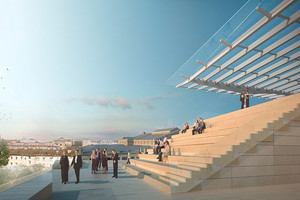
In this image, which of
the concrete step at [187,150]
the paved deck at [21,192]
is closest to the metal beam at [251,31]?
the concrete step at [187,150]

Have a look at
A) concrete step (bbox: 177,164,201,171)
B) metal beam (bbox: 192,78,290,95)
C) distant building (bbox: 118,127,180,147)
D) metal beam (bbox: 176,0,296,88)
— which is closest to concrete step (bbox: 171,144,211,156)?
concrete step (bbox: 177,164,201,171)

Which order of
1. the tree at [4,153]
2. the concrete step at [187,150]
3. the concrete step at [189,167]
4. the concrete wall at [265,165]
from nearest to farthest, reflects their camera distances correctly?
the concrete wall at [265,165] → the concrete step at [189,167] → the concrete step at [187,150] → the tree at [4,153]

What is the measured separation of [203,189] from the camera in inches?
278

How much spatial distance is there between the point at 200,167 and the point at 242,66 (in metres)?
11.8

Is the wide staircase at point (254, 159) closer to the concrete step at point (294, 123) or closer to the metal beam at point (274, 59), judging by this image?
the concrete step at point (294, 123)

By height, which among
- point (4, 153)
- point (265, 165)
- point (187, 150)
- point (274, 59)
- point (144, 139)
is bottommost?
point (4, 153)

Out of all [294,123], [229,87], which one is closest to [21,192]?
[294,123]

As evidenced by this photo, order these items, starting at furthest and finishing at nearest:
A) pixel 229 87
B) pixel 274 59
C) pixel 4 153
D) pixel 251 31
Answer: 1. pixel 4 153
2. pixel 229 87
3. pixel 274 59
4. pixel 251 31

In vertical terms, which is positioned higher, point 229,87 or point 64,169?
point 229,87

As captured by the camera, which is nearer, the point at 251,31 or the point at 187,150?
the point at 251,31

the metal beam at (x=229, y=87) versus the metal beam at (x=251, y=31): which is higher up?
the metal beam at (x=251, y=31)

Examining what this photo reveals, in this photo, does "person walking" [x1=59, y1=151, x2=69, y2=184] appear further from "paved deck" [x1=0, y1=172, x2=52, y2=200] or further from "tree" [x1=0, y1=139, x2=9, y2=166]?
"tree" [x1=0, y1=139, x2=9, y2=166]

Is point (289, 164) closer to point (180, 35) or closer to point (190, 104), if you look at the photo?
point (190, 104)

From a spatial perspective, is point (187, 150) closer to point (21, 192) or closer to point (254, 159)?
point (254, 159)
